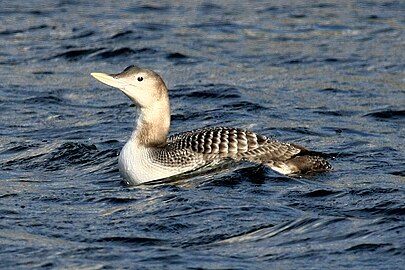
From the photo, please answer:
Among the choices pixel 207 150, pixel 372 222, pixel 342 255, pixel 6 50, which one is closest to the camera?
pixel 342 255

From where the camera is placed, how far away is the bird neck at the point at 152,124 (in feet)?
35.4

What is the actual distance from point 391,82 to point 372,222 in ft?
21.5

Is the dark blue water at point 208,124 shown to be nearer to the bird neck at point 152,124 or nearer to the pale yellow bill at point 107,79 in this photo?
the bird neck at point 152,124

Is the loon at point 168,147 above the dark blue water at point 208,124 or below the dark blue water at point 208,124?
above

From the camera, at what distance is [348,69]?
53.0 ft

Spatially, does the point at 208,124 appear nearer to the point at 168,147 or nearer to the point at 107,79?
the point at 168,147

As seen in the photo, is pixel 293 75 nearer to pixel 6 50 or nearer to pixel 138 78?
pixel 6 50

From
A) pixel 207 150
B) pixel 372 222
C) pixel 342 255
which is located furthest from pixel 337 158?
pixel 342 255

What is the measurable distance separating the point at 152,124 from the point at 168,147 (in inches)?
11.1

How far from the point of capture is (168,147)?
10.7m

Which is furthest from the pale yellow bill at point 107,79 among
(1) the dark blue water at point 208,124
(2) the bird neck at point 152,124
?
(1) the dark blue water at point 208,124

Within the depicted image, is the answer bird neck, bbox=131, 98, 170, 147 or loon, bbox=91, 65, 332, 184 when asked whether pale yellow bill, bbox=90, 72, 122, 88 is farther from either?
bird neck, bbox=131, 98, 170, 147

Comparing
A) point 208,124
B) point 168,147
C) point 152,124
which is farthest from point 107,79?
point 208,124

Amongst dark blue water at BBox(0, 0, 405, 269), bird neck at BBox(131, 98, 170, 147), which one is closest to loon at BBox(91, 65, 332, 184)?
bird neck at BBox(131, 98, 170, 147)
